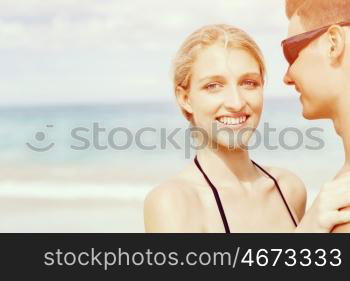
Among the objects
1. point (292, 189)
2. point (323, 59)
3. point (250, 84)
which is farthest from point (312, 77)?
point (292, 189)

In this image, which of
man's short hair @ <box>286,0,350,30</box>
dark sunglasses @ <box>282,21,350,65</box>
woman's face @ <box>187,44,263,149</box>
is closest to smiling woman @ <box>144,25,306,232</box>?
woman's face @ <box>187,44,263,149</box>

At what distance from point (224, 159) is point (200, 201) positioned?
0.21 metres

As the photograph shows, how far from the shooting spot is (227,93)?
95.5 inches

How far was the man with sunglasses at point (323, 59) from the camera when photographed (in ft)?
7.72

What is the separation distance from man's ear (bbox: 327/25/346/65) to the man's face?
3 cm

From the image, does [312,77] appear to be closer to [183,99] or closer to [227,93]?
[227,93]

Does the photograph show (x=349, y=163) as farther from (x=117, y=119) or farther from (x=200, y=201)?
(x=117, y=119)

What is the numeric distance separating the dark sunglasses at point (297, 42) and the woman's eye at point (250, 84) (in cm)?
16

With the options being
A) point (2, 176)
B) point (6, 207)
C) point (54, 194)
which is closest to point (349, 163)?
point (6, 207)

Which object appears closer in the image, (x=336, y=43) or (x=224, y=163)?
(x=336, y=43)

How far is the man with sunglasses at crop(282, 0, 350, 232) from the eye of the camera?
7.72 feet

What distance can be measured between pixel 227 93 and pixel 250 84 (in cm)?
11

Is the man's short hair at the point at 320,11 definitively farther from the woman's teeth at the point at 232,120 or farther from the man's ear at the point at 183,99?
the man's ear at the point at 183,99

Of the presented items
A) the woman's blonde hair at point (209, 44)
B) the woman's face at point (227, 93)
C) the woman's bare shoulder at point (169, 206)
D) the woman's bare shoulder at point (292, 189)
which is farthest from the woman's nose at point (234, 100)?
the woman's bare shoulder at point (292, 189)
